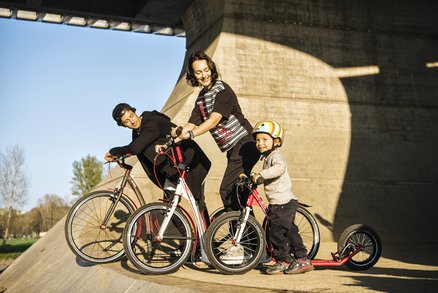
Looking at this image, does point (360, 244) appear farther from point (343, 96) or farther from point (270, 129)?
point (343, 96)

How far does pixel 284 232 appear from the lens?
586 cm

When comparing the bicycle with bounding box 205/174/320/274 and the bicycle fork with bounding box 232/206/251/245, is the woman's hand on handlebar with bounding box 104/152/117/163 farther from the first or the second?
the bicycle fork with bounding box 232/206/251/245

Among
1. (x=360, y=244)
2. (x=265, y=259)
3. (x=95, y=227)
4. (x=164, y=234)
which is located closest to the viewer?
(x=164, y=234)

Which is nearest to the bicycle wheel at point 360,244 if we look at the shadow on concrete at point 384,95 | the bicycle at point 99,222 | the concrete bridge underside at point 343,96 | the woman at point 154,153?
the woman at point 154,153

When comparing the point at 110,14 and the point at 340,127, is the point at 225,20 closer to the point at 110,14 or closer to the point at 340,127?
the point at 340,127

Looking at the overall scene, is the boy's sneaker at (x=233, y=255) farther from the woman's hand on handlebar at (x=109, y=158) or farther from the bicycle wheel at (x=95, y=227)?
the woman's hand on handlebar at (x=109, y=158)

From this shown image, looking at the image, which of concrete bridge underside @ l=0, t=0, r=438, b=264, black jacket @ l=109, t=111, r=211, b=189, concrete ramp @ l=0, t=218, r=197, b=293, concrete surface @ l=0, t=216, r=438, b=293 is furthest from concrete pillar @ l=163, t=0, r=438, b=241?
black jacket @ l=109, t=111, r=211, b=189

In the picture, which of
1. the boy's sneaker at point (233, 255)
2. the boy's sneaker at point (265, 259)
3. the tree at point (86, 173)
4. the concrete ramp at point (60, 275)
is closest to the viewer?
the concrete ramp at point (60, 275)

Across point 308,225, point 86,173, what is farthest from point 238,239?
point 86,173

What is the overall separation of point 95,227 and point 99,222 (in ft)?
0.25

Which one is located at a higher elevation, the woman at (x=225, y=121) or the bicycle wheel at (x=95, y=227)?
the woman at (x=225, y=121)

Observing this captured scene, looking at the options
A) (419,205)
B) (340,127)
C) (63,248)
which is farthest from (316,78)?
(63,248)

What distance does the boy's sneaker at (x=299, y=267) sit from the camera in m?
5.70

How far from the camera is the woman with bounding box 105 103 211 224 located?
249 inches
